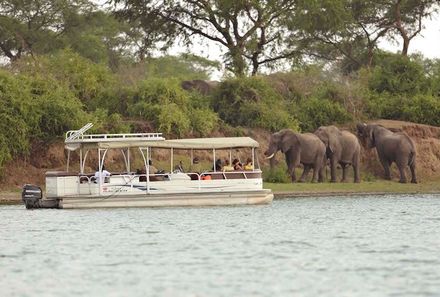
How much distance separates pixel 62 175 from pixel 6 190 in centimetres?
891

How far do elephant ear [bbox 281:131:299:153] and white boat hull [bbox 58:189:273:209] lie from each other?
12.5 metres

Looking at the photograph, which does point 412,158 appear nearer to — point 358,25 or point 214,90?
point 214,90

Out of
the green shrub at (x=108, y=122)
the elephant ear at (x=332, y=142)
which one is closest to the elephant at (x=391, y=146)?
the elephant ear at (x=332, y=142)

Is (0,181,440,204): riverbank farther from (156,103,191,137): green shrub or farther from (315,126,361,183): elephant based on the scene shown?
(156,103,191,137): green shrub

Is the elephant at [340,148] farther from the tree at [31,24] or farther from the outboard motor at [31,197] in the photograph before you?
the tree at [31,24]

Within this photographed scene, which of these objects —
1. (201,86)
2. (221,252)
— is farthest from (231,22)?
(221,252)

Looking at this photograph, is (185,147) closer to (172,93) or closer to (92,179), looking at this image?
Answer: (92,179)

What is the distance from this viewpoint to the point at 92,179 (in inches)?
1821

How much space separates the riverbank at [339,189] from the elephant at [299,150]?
1.79 meters

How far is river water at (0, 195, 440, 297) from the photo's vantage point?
24.8m

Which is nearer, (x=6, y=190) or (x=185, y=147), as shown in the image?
(x=185, y=147)

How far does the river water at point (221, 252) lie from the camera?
2481cm

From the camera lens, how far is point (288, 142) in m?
59.0

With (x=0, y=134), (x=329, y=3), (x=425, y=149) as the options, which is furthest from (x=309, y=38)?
(x=0, y=134)
